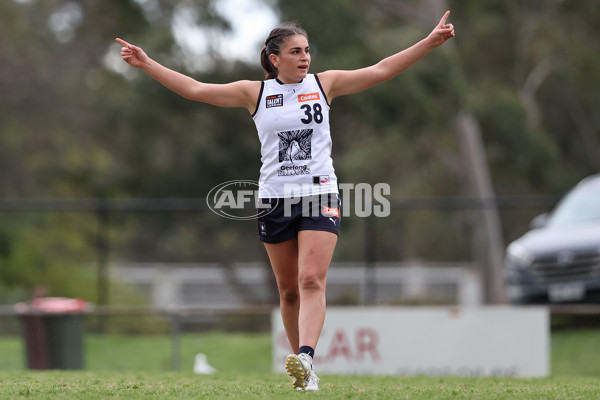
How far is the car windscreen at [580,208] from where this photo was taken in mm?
13070

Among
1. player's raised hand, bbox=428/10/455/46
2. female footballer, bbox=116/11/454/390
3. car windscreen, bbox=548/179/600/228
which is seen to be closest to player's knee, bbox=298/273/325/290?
female footballer, bbox=116/11/454/390

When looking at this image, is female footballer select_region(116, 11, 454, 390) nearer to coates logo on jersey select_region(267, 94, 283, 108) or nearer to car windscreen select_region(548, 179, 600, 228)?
coates logo on jersey select_region(267, 94, 283, 108)

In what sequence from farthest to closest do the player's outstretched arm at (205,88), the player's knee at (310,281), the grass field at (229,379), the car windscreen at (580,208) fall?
the car windscreen at (580,208) → the player's outstretched arm at (205,88) → the player's knee at (310,281) → the grass field at (229,379)

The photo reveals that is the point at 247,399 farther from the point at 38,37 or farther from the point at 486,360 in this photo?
the point at 38,37

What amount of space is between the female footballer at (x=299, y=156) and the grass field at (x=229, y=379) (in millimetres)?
493

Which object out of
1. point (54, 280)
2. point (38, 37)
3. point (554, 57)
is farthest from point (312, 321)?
point (38, 37)

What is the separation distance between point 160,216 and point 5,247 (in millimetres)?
3595

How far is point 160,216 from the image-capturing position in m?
21.2

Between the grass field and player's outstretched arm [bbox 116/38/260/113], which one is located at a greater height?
player's outstretched arm [bbox 116/38/260/113]

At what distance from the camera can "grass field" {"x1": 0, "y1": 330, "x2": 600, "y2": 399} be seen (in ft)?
15.8

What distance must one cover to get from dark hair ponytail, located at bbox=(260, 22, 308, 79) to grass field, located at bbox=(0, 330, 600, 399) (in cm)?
190

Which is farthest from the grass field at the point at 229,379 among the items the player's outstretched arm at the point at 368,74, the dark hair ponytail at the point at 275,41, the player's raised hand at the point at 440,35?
the player's raised hand at the point at 440,35

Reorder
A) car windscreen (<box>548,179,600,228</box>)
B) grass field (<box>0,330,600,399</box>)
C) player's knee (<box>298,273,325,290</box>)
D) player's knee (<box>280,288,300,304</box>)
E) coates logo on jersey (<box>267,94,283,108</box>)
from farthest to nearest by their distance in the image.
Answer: car windscreen (<box>548,179,600,228</box>), player's knee (<box>280,288,300,304</box>), coates logo on jersey (<box>267,94,283,108</box>), player's knee (<box>298,273,325,290</box>), grass field (<box>0,330,600,399</box>)

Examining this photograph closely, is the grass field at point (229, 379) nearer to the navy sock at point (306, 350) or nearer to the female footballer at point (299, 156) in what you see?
the navy sock at point (306, 350)
